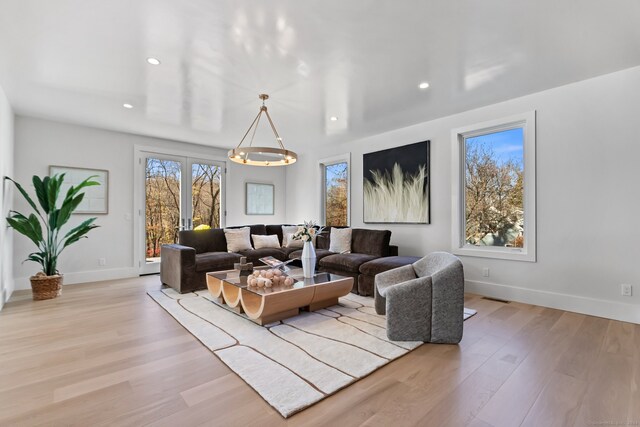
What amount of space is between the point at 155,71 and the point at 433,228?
412cm

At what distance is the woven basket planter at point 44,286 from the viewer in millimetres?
3811

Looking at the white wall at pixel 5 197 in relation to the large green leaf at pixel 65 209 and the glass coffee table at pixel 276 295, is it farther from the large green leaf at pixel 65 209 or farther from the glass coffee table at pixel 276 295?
the glass coffee table at pixel 276 295

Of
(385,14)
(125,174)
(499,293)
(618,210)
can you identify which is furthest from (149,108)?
(618,210)

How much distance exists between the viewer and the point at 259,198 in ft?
22.8

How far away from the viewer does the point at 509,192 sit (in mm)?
3936

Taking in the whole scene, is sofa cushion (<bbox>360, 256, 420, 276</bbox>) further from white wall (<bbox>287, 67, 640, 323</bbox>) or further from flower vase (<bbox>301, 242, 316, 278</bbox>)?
white wall (<bbox>287, 67, 640, 323</bbox>)

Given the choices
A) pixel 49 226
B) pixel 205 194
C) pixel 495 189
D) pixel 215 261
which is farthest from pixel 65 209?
pixel 495 189

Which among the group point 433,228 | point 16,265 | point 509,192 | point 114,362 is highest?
point 509,192

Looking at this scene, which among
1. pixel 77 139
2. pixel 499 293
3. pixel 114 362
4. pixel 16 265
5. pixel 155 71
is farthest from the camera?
pixel 77 139

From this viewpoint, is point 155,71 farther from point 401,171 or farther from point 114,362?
point 401,171

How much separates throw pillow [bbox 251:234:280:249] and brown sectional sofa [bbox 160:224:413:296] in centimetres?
22

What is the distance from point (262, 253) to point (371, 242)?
1.86 meters

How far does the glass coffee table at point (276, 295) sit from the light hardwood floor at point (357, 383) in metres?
0.59

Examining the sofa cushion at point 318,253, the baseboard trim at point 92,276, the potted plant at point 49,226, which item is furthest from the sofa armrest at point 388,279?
the baseboard trim at point 92,276
